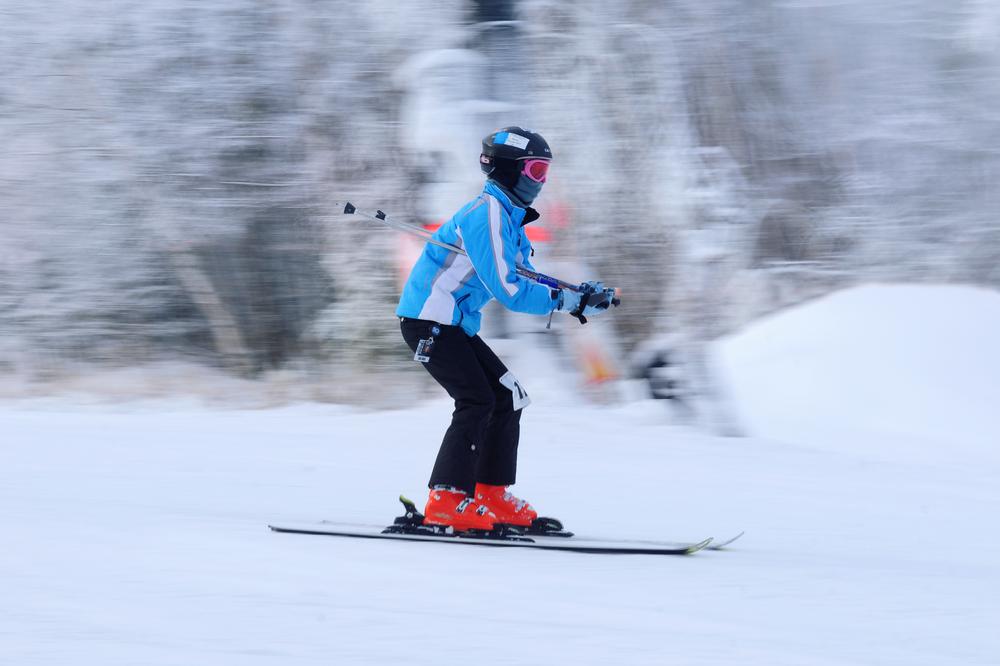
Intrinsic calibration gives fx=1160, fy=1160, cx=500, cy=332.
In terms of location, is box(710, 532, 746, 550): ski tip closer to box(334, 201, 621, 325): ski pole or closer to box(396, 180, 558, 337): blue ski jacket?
box(334, 201, 621, 325): ski pole

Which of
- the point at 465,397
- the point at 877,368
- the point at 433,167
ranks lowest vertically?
the point at 465,397

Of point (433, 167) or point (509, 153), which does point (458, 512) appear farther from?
point (433, 167)

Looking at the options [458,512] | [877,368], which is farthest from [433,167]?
[458,512]

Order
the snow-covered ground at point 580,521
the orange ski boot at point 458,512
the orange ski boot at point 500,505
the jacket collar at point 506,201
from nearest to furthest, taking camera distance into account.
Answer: the snow-covered ground at point 580,521 < the jacket collar at point 506,201 < the orange ski boot at point 458,512 < the orange ski boot at point 500,505

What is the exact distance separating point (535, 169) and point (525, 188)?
83mm

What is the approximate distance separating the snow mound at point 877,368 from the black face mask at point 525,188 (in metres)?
3.24

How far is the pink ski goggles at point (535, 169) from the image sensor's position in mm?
4492

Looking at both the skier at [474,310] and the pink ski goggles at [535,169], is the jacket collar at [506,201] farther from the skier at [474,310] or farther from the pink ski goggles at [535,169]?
the pink ski goggles at [535,169]

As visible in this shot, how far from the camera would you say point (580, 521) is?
5180 millimetres

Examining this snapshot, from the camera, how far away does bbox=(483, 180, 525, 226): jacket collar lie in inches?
175

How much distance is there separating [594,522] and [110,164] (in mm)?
6235

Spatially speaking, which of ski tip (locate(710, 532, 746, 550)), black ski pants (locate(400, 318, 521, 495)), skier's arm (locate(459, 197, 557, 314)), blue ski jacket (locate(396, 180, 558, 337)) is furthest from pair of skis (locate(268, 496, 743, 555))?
skier's arm (locate(459, 197, 557, 314))

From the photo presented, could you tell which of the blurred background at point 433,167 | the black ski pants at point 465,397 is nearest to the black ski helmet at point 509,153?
the black ski pants at point 465,397

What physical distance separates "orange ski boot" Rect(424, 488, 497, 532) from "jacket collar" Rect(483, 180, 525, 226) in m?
1.09
